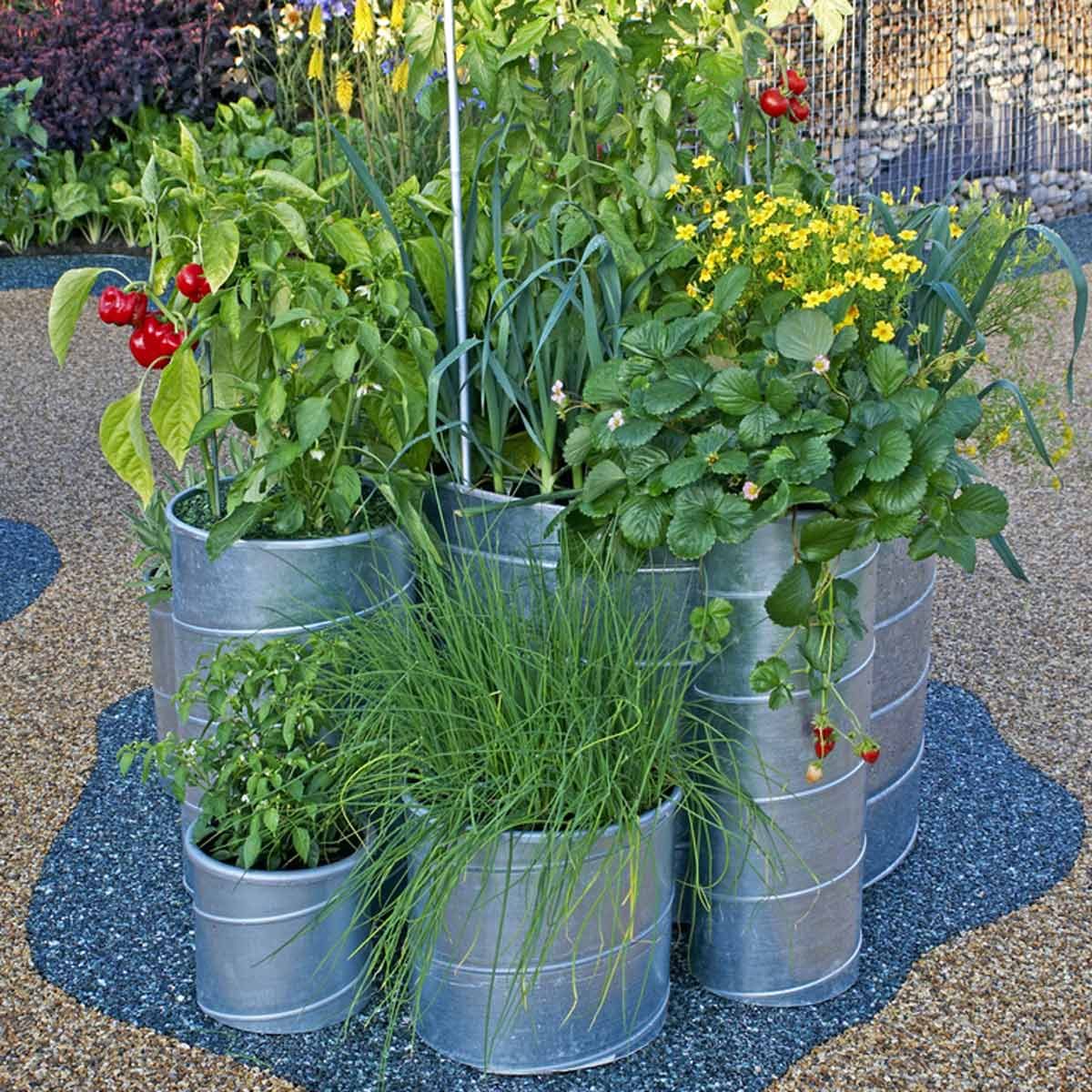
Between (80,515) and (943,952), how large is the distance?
2.73m

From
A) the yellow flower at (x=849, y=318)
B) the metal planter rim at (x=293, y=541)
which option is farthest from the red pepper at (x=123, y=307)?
the yellow flower at (x=849, y=318)

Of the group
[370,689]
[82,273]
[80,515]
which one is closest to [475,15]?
[82,273]

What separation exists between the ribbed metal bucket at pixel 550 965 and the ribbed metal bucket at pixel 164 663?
0.80 m

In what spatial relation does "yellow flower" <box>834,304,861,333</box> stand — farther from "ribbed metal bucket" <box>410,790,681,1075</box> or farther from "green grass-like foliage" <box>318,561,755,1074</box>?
"ribbed metal bucket" <box>410,790,681,1075</box>

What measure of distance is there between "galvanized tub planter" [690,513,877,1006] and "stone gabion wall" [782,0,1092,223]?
19.4 ft

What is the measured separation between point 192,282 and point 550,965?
998 mm

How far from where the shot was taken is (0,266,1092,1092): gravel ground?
1.97 m

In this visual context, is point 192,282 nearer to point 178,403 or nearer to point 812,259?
point 178,403

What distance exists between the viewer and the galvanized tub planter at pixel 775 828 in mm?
1945

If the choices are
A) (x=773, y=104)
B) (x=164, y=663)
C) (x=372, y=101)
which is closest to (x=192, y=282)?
(x=164, y=663)

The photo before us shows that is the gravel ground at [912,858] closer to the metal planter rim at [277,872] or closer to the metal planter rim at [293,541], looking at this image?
the metal planter rim at [277,872]

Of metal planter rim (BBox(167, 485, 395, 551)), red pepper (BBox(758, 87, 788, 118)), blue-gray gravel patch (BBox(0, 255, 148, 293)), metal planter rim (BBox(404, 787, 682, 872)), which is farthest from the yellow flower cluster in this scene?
blue-gray gravel patch (BBox(0, 255, 148, 293))

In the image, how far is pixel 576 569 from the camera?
1.99 meters

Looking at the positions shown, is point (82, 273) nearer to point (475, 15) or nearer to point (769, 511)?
point (475, 15)
